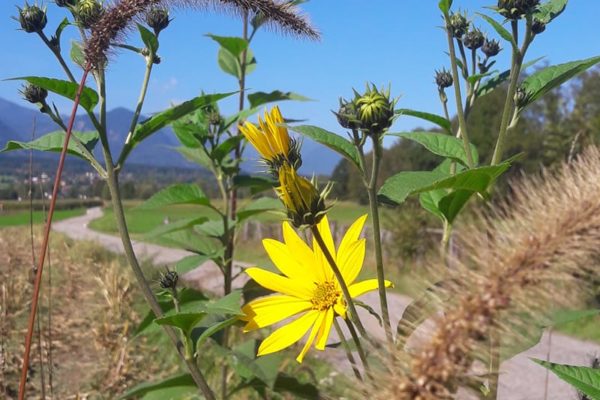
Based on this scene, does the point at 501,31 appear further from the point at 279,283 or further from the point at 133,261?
the point at 133,261

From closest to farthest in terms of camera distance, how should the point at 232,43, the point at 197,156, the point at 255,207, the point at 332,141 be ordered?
the point at 332,141 → the point at 255,207 → the point at 197,156 → the point at 232,43

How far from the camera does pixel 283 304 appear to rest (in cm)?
123

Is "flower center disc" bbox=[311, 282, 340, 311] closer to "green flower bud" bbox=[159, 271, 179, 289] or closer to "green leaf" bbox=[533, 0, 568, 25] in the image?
"green flower bud" bbox=[159, 271, 179, 289]

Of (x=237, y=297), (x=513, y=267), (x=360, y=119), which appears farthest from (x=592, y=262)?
(x=237, y=297)

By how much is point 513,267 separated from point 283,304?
26.8 inches

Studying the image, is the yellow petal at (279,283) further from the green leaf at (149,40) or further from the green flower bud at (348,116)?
the green leaf at (149,40)

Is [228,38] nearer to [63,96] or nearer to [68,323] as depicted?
[63,96]

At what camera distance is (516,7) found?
1273 millimetres

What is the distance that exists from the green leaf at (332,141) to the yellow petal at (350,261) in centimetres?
17

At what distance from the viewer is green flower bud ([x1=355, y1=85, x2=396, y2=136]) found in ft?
3.39

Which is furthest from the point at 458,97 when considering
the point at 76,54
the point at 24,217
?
the point at 24,217

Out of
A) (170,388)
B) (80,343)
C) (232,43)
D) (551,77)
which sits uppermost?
(232,43)

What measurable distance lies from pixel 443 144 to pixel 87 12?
0.84 meters

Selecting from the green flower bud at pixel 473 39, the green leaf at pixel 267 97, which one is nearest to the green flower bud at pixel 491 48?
the green flower bud at pixel 473 39
